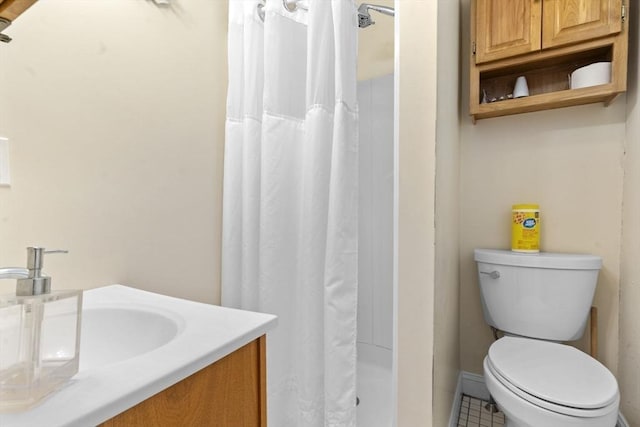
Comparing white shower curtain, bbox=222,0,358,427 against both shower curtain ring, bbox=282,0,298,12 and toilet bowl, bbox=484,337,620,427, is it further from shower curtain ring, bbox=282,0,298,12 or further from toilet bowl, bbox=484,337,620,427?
toilet bowl, bbox=484,337,620,427

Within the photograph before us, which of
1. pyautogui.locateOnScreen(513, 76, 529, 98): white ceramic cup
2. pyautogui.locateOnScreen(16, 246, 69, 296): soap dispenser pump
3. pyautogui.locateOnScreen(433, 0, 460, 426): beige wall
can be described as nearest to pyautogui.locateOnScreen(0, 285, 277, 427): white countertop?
pyautogui.locateOnScreen(16, 246, 69, 296): soap dispenser pump

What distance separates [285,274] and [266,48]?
31.0 inches

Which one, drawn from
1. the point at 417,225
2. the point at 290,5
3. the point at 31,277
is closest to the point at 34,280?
the point at 31,277

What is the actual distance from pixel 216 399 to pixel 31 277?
1.04ft

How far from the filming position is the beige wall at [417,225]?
102 centimetres

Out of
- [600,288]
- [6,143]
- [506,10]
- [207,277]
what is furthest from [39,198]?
[600,288]

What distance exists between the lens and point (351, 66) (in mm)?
1061

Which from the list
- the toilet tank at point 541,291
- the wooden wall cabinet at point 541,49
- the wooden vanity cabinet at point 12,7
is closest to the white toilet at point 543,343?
the toilet tank at point 541,291

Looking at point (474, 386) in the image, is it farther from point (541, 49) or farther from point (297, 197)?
point (541, 49)

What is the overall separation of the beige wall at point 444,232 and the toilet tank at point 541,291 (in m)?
0.20

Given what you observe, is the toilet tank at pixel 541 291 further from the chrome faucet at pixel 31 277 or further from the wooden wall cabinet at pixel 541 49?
the chrome faucet at pixel 31 277

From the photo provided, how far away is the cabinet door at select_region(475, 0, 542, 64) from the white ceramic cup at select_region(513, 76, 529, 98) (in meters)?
0.14

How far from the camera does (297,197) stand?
1.17 m

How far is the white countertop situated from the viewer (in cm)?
35
